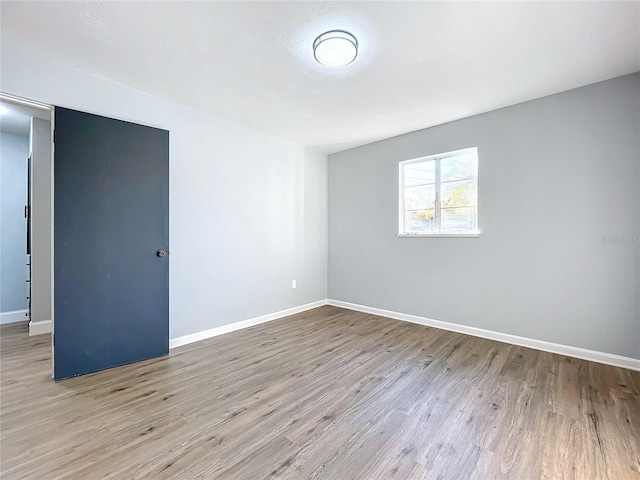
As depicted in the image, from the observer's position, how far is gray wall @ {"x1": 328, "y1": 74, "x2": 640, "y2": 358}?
102 inches

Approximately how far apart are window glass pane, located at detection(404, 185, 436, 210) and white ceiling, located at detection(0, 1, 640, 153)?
108 centimetres

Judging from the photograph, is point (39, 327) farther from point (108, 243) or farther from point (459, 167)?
point (459, 167)

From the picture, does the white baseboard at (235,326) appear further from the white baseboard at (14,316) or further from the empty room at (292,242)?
the white baseboard at (14,316)

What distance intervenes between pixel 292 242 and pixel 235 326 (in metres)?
1.49

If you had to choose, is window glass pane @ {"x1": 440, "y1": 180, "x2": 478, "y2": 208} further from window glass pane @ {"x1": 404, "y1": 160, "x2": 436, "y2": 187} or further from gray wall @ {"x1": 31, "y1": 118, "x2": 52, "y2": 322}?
Answer: gray wall @ {"x1": 31, "y1": 118, "x2": 52, "y2": 322}

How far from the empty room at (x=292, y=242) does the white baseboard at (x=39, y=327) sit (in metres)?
0.01

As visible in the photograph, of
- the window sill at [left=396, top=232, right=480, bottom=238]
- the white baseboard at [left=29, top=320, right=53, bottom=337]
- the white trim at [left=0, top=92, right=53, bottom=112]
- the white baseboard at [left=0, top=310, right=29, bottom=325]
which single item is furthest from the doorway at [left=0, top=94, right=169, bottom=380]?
the window sill at [left=396, top=232, right=480, bottom=238]

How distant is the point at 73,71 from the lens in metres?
2.45

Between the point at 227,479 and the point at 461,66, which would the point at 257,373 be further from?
the point at 461,66

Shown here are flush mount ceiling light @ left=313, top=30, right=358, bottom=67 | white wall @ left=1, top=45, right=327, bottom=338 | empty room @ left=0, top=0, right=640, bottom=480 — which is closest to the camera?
empty room @ left=0, top=0, right=640, bottom=480

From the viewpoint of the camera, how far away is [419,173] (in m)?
3.99

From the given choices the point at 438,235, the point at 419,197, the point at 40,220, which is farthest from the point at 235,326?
the point at 419,197

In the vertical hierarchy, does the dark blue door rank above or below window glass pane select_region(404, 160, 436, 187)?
below

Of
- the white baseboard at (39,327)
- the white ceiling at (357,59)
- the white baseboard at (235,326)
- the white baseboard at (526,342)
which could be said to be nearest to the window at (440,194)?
the white ceiling at (357,59)
